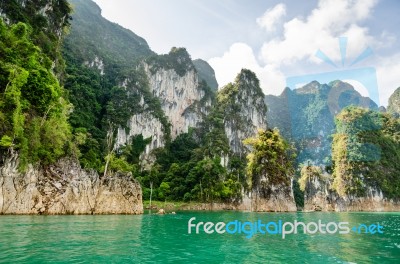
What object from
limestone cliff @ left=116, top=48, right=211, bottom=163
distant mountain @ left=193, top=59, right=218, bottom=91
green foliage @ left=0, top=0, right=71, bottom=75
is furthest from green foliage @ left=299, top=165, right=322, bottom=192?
distant mountain @ left=193, top=59, right=218, bottom=91

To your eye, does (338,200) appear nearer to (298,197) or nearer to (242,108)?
(298,197)

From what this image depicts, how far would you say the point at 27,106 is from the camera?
26.4 m

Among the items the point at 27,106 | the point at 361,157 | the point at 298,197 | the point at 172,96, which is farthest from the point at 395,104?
the point at 27,106

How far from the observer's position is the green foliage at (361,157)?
238ft

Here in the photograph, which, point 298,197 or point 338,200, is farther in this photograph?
point 298,197

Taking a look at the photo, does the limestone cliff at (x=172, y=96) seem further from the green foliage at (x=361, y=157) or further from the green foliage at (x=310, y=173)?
the green foliage at (x=361, y=157)

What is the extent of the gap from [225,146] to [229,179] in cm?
2028

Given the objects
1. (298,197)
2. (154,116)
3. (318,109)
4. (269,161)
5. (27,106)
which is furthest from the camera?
(298,197)

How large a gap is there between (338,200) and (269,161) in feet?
97.5

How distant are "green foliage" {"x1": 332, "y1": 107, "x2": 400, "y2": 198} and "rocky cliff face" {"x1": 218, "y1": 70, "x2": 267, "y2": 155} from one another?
123 feet

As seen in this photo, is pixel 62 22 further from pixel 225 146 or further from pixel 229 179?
pixel 225 146

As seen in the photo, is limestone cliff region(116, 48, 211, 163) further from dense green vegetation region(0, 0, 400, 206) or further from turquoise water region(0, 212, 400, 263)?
turquoise water region(0, 212, 400, 263)

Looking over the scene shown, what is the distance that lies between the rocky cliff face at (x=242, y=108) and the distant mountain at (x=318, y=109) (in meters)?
73.6

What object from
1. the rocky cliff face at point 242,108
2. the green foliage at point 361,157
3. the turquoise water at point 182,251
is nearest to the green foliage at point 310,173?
the green foliage at point 361,157
